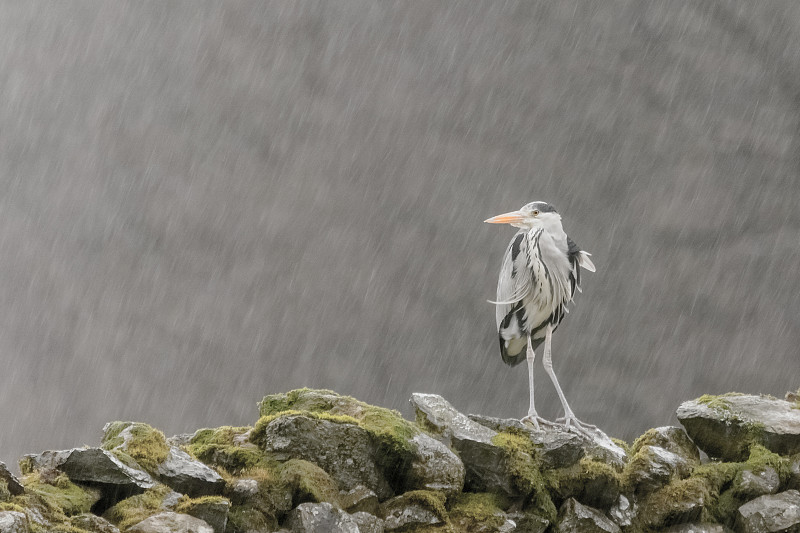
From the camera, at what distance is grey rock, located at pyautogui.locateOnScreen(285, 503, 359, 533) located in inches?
127

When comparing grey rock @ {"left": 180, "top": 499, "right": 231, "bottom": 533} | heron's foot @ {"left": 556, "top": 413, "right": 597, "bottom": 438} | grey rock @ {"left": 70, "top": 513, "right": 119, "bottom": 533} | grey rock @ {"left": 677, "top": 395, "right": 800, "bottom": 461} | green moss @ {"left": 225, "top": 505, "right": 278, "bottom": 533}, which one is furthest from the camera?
heron's foot @ {"left": 556, "top": 413, "right": 597, "bottom": 438}

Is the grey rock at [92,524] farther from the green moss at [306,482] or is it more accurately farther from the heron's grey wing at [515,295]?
the heron's grey wing at [515,295]

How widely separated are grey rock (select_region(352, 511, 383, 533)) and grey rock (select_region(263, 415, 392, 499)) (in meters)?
0.18

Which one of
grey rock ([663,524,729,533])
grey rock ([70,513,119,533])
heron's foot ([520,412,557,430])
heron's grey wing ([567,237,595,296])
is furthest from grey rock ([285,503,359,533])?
heron's grey wing ([567,237,595,296])

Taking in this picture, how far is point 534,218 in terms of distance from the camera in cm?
475

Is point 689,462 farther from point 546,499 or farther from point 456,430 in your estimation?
point 456,430

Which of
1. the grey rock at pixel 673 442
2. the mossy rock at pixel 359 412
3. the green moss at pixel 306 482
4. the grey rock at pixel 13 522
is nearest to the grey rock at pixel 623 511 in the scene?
the grey rock at pixel 673 442

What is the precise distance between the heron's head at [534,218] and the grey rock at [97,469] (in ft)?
8.27

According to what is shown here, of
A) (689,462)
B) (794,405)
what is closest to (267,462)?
(689,462)

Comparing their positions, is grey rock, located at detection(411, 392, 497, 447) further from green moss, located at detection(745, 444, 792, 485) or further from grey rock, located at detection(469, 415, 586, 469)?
green moss, located at detection(745, 444, 792, 485)

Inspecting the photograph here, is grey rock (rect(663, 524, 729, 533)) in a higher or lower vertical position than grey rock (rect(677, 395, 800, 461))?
lower

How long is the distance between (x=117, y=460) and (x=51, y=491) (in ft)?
0.86

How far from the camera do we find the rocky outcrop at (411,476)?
10.1 feet

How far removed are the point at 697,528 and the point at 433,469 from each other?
1388 mm
